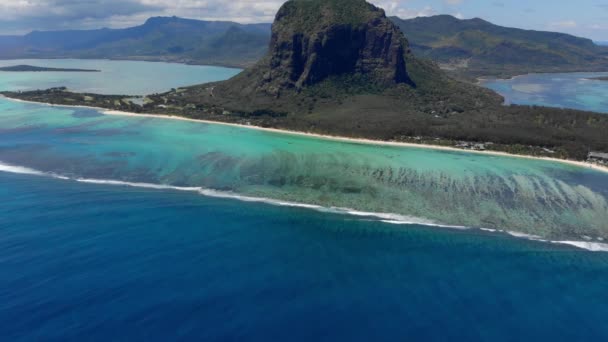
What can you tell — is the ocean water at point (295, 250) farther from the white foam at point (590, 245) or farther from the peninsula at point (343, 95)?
the peninsula at point (343, 95)

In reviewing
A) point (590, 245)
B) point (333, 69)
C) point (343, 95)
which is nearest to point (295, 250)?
point (590, 245)

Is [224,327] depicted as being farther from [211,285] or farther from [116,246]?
[116,246]

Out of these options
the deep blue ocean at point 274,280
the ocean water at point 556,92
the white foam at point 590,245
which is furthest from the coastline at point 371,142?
the ocean water at point 556,92

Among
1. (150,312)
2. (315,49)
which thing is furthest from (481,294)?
(315,49)

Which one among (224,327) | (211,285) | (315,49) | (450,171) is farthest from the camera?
(315,49)

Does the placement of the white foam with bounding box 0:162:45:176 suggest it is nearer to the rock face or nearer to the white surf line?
the white surf line

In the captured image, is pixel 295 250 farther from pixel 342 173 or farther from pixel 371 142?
pixel 371 142
